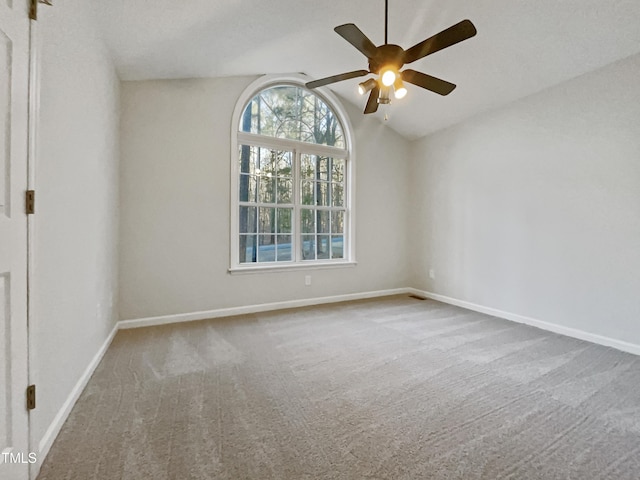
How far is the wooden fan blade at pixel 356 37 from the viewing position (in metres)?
1.81

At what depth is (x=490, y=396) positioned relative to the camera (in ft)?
6.37

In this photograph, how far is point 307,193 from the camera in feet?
14.2

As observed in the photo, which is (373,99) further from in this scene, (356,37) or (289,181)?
(289,181)

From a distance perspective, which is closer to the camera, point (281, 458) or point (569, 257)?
point (281, 458)

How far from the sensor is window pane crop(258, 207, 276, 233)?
401cm

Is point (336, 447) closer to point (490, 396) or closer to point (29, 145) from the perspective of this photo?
point (490, 396)

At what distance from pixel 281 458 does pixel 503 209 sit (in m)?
3.59

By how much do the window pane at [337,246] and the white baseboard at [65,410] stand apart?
2977 mm

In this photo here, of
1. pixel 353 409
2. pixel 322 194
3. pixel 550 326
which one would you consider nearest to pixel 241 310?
pixel 322 194

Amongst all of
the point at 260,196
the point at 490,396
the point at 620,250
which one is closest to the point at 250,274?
the point at 260,196

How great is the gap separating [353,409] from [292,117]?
12.2 feet

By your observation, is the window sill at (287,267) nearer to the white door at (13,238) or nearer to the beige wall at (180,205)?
the beige wall at (180,205)

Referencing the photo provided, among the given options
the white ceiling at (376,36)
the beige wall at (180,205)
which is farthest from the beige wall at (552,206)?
the beige wall at (180,205)

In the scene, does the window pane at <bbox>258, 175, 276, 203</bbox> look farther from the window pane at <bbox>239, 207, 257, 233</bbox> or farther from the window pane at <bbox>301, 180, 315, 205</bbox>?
the window pane at <bbox>301, 180, 315, 205</bbox>
